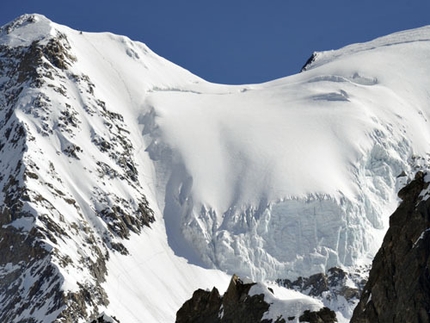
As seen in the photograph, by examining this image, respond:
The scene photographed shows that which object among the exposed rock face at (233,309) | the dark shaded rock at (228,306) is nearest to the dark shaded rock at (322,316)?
the exposed rock face at (233,309)

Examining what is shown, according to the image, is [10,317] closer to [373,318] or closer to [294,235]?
[294,235]

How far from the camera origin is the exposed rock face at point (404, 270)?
34.5 meters

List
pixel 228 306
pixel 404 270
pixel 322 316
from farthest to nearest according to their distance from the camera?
1. pixel 228 306
2. pixel 322 316
3. pixel 404 270

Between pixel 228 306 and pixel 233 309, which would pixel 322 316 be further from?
pixel 228 306

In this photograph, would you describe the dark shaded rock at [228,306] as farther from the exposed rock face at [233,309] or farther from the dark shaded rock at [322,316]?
the dark shaded rock at [322,316]

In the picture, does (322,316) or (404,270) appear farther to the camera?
(322,316)

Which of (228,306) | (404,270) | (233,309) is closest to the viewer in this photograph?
(404,270)

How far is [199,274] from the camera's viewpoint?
648ft

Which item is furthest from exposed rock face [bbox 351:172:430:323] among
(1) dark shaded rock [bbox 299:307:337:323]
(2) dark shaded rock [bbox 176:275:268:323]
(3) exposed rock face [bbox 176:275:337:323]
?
(2) dark shaded rock [bbox 176:275:268:323]

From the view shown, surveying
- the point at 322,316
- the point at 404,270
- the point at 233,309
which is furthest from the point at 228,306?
the point at 404,270

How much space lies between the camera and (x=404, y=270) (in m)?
35.6

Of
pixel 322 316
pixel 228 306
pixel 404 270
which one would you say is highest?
pixel 404 270

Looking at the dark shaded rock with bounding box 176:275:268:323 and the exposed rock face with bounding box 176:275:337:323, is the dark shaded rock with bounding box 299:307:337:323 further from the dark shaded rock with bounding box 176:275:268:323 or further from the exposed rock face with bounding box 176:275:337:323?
the dark shaded rock with bounding box 176:275:268:323

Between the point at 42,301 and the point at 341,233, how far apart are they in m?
50.8
